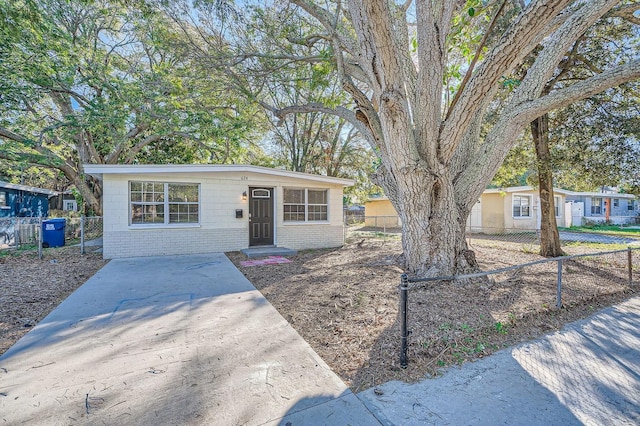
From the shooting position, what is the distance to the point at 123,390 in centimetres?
240

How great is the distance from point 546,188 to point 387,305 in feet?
26.5

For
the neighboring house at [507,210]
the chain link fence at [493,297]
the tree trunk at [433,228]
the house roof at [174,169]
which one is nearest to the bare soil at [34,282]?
the house roof at [174,169]

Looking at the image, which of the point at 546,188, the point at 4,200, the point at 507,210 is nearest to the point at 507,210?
the point at 507,210

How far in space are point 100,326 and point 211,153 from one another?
1156cm

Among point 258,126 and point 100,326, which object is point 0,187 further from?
point 100,326

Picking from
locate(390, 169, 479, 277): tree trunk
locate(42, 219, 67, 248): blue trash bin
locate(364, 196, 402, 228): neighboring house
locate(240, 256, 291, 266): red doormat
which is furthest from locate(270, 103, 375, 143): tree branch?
locate(364, 196, 402, 228): neighboring house

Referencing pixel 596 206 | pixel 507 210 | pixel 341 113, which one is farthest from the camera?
pixel 596 206

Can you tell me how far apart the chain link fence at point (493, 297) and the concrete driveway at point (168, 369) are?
1.04 meters

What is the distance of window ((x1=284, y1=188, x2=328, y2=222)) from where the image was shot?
1056 centimetres

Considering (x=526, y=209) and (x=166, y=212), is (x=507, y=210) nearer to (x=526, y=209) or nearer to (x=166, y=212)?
(x=526, y=209)

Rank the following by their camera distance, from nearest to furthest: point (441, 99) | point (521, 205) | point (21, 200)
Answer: point (441, 99) → point (21, 200) → point (521, 205)

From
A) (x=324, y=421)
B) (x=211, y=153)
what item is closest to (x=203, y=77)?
(x=211, y=153)

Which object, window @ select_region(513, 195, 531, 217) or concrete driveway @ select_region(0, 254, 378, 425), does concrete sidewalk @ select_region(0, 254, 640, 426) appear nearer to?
concrete driveway @ select_region(0, 254, 378, 425)

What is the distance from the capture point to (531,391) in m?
2.42
